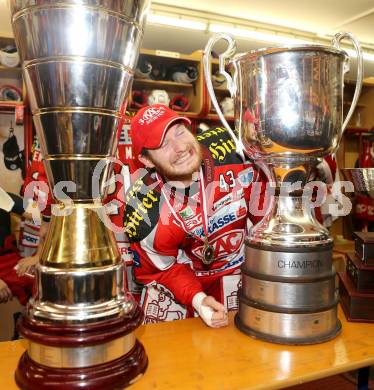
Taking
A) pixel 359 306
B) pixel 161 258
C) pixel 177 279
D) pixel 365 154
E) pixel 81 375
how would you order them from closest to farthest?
1. pixel 81 375
2. pixel 359 306
3. pixel 177 279
4. pixel 161 258
5. pixel 365 154

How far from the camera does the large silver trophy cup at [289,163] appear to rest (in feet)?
2.64

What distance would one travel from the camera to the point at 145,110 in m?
1.46

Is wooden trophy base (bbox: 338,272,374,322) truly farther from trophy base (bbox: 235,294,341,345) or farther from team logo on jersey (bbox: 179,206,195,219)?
team logo on jersey (bbox: 179,206,195,219)

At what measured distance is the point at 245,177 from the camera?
1479mm

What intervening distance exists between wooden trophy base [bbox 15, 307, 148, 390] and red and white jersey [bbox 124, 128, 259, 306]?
22.8 inches

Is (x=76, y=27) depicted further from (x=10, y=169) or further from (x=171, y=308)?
(x=10, y=169)

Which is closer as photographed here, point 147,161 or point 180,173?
point 180,173

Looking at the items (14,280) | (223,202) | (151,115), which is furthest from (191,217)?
(14,280)

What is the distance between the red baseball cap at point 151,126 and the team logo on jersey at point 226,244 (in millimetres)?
411

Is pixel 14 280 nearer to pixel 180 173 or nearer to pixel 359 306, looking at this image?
pixel 180 173

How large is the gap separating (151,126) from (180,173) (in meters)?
0.19

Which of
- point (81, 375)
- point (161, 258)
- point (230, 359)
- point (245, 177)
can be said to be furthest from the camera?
point (245, 177)

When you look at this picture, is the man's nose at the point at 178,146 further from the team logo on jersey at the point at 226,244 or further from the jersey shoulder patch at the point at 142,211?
the team logo on jersey at the point at 226,244

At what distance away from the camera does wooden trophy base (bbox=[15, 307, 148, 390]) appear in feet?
2.18
